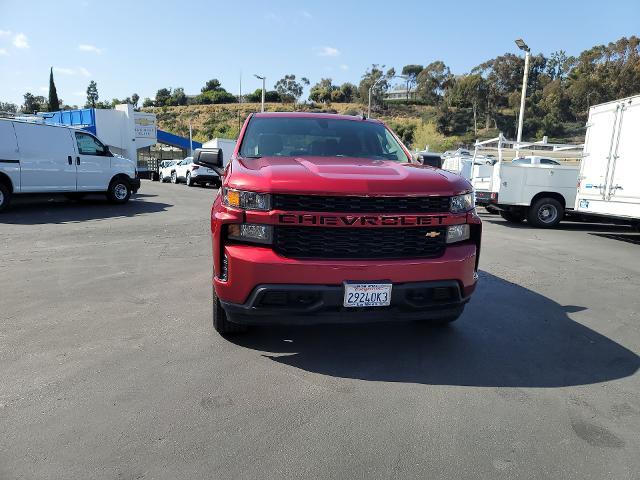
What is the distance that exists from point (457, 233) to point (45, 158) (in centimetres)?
1146

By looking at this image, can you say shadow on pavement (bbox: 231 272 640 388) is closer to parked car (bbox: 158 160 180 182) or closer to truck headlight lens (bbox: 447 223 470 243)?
truck headlight lens (bbox: 447 223 470 243)

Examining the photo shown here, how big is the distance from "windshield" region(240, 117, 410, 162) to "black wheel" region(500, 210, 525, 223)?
358 inches

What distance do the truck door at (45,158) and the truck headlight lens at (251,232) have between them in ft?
34.0

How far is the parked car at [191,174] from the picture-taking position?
23.7 metres

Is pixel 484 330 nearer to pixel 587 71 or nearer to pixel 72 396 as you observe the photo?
pixel 72 396

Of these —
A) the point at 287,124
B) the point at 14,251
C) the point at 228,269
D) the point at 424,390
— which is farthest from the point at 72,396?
the point at 14,251

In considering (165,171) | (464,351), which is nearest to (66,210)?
Result: (464,351)

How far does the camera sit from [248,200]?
327 cm

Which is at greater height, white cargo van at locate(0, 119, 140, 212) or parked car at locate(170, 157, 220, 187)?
white cargo van at locate(0, 119, 140, 212)

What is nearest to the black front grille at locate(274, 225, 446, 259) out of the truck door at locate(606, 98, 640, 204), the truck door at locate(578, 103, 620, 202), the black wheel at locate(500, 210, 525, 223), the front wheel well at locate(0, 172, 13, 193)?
the truck door at locate(606, 98, 640, 204)

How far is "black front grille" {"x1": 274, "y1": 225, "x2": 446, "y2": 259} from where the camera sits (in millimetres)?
3238

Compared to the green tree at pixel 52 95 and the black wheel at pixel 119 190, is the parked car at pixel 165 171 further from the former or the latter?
the green tree at pixel 52 95

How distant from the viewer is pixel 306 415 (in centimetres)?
284

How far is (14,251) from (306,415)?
6.34 m
